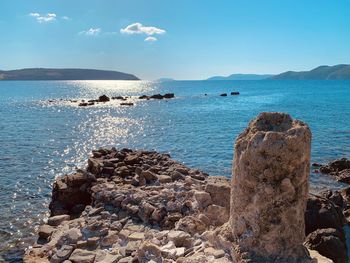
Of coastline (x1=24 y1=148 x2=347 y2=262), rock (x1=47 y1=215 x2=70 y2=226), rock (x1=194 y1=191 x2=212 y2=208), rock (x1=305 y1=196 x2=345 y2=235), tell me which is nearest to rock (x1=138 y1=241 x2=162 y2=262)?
coastline (x1=24 y1=148 x2=347 y2=262)

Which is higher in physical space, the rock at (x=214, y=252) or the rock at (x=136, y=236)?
the rock at (x=214, y=252)

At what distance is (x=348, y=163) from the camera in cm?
3372

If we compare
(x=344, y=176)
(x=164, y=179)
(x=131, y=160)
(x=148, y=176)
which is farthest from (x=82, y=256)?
(x=344, y=176)

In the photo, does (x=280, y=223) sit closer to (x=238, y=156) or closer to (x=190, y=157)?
(x=238, y=156)

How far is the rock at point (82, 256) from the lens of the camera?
44.4 feet

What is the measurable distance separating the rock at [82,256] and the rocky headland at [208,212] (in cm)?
3

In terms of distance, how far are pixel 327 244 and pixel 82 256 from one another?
8.51 m

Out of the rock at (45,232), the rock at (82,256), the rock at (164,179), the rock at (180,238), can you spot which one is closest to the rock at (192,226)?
the rock at (180,238)

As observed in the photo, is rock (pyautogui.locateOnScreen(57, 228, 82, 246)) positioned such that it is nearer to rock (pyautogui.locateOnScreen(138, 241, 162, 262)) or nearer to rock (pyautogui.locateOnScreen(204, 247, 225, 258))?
rock (pyautogui.locateOnScreen(138, 241, 162, 262))

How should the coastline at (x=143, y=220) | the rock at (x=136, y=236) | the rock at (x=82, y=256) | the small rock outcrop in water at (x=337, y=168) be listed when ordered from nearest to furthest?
the coastline at (x=143, y=220) → the rock at (x=82, y=256) → the rock at (x=136, y=236) → the small rock outcrop in water at (x=337, y=168)

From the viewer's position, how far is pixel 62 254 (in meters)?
14.0

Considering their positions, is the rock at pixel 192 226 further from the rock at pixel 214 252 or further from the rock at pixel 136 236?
the rock at pixel 214 252

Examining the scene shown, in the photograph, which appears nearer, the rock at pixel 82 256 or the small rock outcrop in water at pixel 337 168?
the rock at pixel 82 256

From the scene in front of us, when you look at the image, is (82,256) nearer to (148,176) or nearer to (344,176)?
(148,176)
